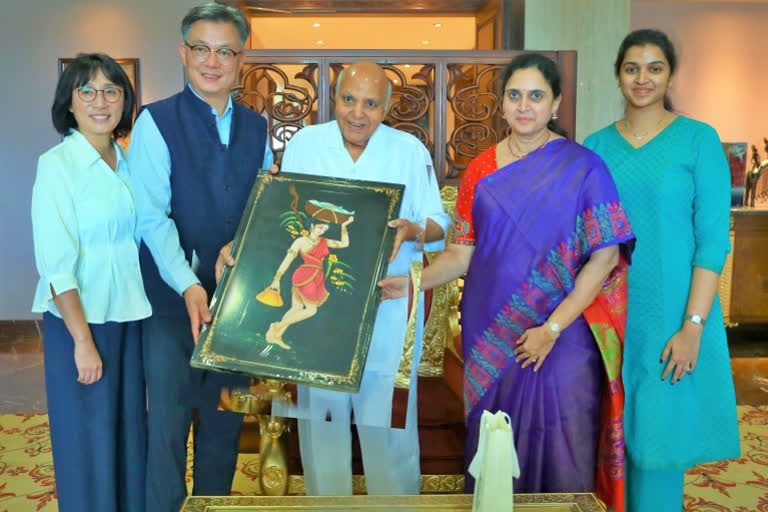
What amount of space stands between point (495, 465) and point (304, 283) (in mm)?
612

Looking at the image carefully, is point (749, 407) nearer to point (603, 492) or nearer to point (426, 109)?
point (603, 492)

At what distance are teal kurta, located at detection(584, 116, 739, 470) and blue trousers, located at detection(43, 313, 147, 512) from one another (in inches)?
58.4

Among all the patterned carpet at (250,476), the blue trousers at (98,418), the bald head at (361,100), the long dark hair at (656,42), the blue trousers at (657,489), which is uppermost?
the long dark hair at (656,42)

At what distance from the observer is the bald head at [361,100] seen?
6.03 ft

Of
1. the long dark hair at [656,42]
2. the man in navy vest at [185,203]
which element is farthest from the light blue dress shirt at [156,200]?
the long dark hair at [656,42]

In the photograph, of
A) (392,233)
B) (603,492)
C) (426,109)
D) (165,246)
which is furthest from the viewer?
(426,109)

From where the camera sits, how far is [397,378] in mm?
1930

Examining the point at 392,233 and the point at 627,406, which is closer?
the point at 392,233

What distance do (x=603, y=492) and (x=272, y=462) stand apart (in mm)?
1059

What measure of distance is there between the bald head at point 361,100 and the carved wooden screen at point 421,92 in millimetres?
811

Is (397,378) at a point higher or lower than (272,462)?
higher

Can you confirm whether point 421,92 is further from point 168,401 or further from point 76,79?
point 168,401

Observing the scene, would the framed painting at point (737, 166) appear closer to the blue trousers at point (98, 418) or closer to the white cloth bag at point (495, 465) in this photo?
the white cloth bag at point (495, 465)

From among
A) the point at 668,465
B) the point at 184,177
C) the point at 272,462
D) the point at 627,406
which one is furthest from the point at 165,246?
the point at 668,465
